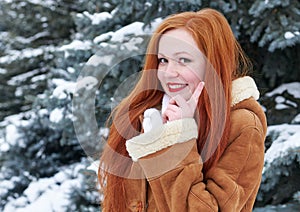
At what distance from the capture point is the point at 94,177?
3041mm

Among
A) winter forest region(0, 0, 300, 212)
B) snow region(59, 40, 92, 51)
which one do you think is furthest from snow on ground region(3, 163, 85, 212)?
snow region(59, 40, 92, 51)

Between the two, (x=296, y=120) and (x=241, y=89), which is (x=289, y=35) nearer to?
(x=296, y=120)

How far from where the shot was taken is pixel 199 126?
4.24 feet

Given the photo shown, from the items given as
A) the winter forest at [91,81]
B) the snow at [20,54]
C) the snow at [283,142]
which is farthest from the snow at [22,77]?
the snow at [283,142]

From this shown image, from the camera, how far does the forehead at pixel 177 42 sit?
1263 mm

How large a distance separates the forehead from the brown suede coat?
0.21 meters

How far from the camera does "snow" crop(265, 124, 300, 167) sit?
274 cm

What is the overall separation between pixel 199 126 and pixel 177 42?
0.23 m

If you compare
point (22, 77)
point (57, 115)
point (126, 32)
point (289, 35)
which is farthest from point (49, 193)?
point (289, 35)

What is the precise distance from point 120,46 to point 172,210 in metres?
1.48

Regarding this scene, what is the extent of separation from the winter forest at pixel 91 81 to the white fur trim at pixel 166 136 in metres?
0.54

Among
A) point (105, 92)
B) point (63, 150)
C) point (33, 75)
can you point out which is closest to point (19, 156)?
point (63, 150)

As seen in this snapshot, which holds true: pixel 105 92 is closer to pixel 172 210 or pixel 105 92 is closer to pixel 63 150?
pixel 63 150

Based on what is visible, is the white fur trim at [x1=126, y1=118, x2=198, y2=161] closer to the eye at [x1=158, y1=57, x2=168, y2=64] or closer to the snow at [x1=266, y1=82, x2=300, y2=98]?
the eye at [x1=158, y1=57, x2=168, y2=64]
